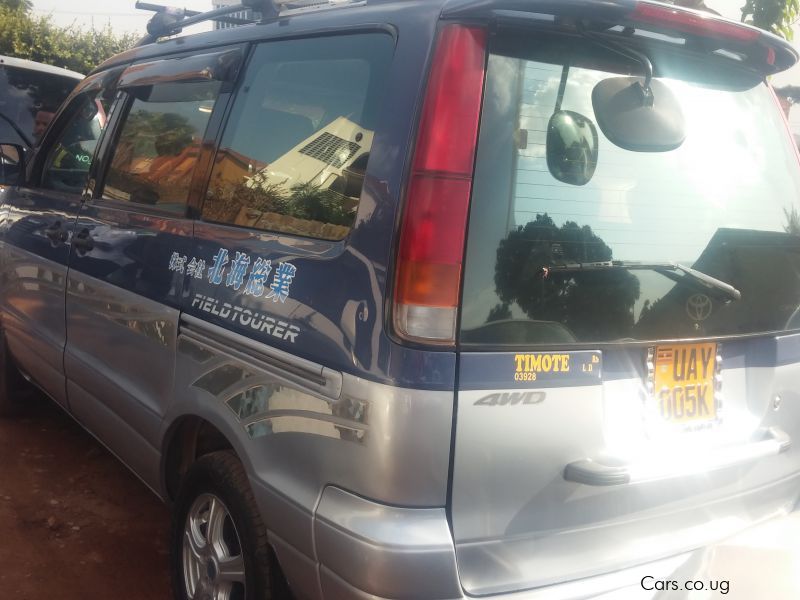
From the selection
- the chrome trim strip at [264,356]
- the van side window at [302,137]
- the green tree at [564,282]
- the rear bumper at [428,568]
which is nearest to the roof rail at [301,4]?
the van side window at [302,137]

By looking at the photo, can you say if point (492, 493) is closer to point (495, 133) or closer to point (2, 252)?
point (495, 133)

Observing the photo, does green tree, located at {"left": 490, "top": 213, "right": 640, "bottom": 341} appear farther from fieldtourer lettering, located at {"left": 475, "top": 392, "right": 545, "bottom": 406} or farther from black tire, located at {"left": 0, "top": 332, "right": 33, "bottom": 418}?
black tire, located at {"left": 0, "top": 332, "right": 33, "bottom": 418}

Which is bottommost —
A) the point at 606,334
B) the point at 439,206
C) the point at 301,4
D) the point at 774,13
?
the point at 606,334

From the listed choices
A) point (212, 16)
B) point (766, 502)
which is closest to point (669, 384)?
point (766, 502)

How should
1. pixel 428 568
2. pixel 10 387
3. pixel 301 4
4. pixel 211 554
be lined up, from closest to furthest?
pixel 428 568 → pixel 211 554 → pixel 301 4 → pixel 10 387

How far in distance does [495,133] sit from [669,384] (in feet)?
2.66

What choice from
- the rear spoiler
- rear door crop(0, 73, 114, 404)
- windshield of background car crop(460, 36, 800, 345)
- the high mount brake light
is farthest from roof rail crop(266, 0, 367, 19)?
rear door crop(0, 73, 114, 404)

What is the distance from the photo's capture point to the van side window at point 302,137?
1.96m

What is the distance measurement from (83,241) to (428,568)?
2.31 m

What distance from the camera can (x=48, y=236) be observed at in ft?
11.8

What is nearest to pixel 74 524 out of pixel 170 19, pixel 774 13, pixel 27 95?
pixel 170 19

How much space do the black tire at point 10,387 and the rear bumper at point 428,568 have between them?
3.33 metres

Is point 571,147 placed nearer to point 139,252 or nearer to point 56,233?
point 139,252

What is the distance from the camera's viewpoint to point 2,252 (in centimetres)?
423
